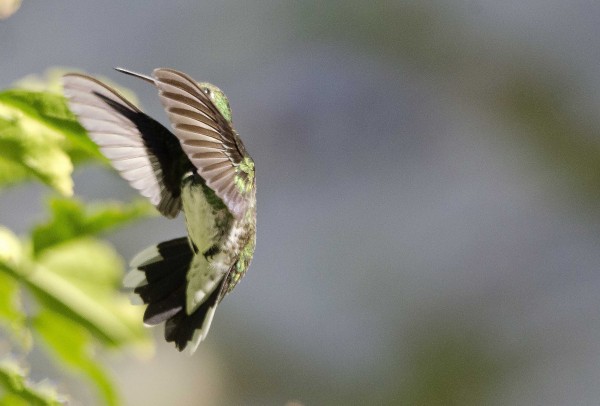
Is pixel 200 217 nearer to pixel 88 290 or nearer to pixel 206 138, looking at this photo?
pixel 206 138

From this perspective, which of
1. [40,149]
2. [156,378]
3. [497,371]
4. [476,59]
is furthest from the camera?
[476,59]

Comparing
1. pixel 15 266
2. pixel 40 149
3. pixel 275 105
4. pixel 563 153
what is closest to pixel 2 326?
pixel 15 266

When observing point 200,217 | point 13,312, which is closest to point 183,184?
point 200,217

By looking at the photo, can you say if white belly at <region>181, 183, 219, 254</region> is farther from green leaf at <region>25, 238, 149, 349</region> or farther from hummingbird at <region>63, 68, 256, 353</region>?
green leaf at <region>25, 238, 149, 349</region>

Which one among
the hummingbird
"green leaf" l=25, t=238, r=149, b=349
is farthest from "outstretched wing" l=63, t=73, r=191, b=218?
"green leaf" l=25, t=238, r=149, b=349

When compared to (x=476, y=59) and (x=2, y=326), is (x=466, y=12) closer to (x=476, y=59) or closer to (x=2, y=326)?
(x=476, y=59)

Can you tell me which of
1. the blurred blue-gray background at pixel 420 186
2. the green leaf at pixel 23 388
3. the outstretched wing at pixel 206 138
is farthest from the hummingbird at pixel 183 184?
the blurred blue-gray background at pixel 420 186
